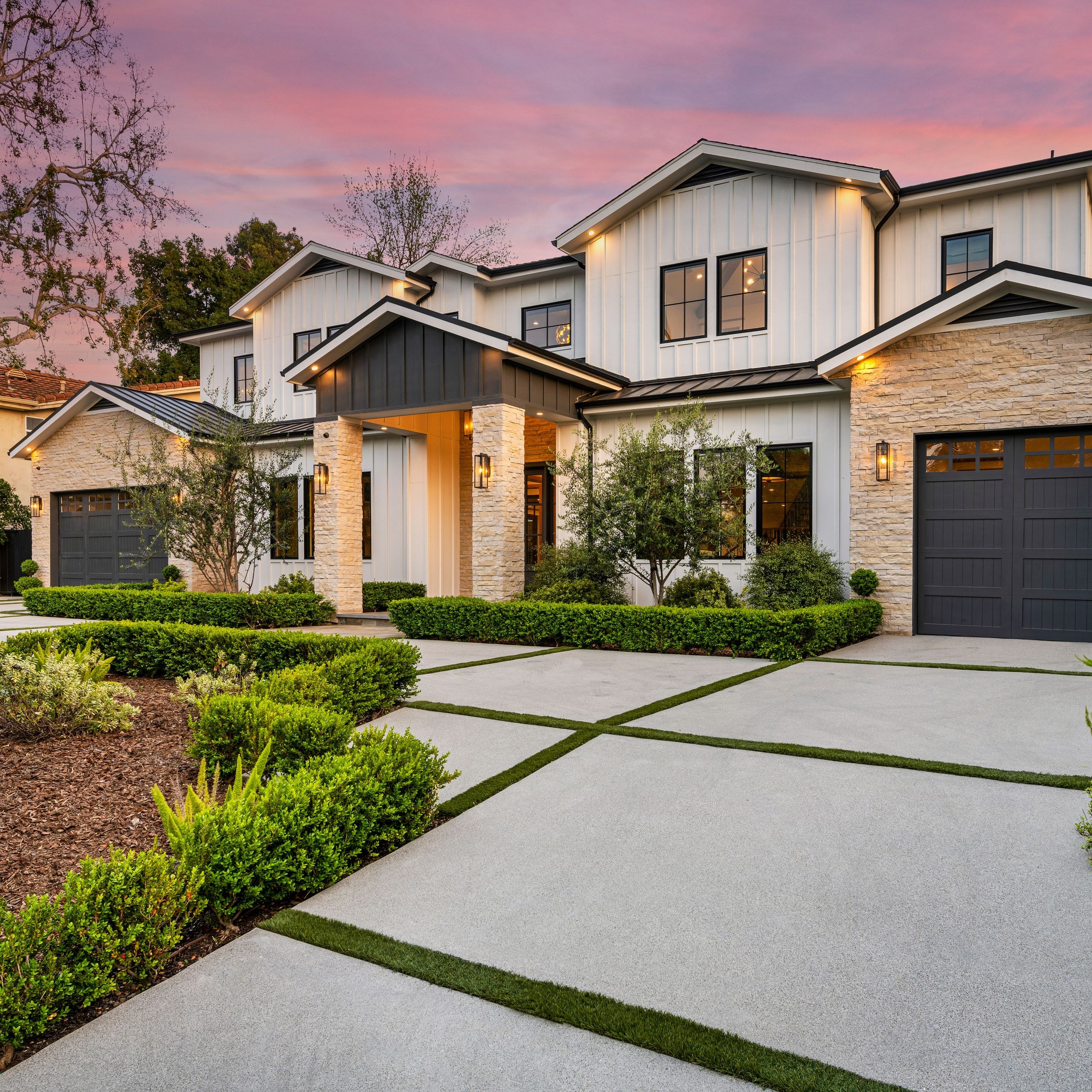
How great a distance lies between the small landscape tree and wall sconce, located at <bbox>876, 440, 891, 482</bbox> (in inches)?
62.6

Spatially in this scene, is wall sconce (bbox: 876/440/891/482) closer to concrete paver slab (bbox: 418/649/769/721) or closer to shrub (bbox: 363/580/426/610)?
concrete paver slab (bbox: 418/649/769/721)

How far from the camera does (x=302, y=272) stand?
59.4ft

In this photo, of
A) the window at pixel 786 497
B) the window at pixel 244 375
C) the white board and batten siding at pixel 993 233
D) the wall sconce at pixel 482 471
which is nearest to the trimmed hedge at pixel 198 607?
the wall sconce at pixel 482 471

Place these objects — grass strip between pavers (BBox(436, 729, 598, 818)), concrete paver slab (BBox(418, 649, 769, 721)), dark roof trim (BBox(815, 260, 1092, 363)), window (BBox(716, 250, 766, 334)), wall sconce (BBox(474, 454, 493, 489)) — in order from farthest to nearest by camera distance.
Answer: window (BBox(716, 250, 766, 334)) → wall sconce (BBox(474, 454, 493, 489)) → dark roof trim (BBox(815, 260, 1092, 363)) → concrete paver slab (BBox(418, 649, 769, 721)) → grass strip between pavers (BBox(436, 729, 598, 818))

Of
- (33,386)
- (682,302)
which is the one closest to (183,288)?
(33,386)

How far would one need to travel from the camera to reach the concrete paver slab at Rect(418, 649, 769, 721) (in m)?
6.41

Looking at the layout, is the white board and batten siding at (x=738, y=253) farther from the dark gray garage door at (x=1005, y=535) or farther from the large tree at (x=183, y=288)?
the large tree at (x=183, y=288)

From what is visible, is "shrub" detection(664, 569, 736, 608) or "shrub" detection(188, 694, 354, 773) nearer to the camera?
"shrub" detection(188, 694, 354, 773)

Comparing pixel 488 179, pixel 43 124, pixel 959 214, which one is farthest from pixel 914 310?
pixel 43 124

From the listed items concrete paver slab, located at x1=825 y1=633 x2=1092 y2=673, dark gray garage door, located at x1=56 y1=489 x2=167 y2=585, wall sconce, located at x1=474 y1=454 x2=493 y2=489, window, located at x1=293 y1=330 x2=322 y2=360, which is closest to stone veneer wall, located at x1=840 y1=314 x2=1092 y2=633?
concrete paver slab, located at x1=825 y1=633 x2=1092 y2=673

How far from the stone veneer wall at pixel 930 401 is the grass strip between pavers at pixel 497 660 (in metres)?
4.62

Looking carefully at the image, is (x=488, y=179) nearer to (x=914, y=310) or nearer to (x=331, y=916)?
(x=914, y=310)

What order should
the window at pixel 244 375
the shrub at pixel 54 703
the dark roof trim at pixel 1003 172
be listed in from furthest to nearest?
the window at pixel 244 375 < the dark roof trim at pixel 1003 172 < the shrub at pixel 54 703

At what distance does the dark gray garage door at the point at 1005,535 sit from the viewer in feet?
32.2
